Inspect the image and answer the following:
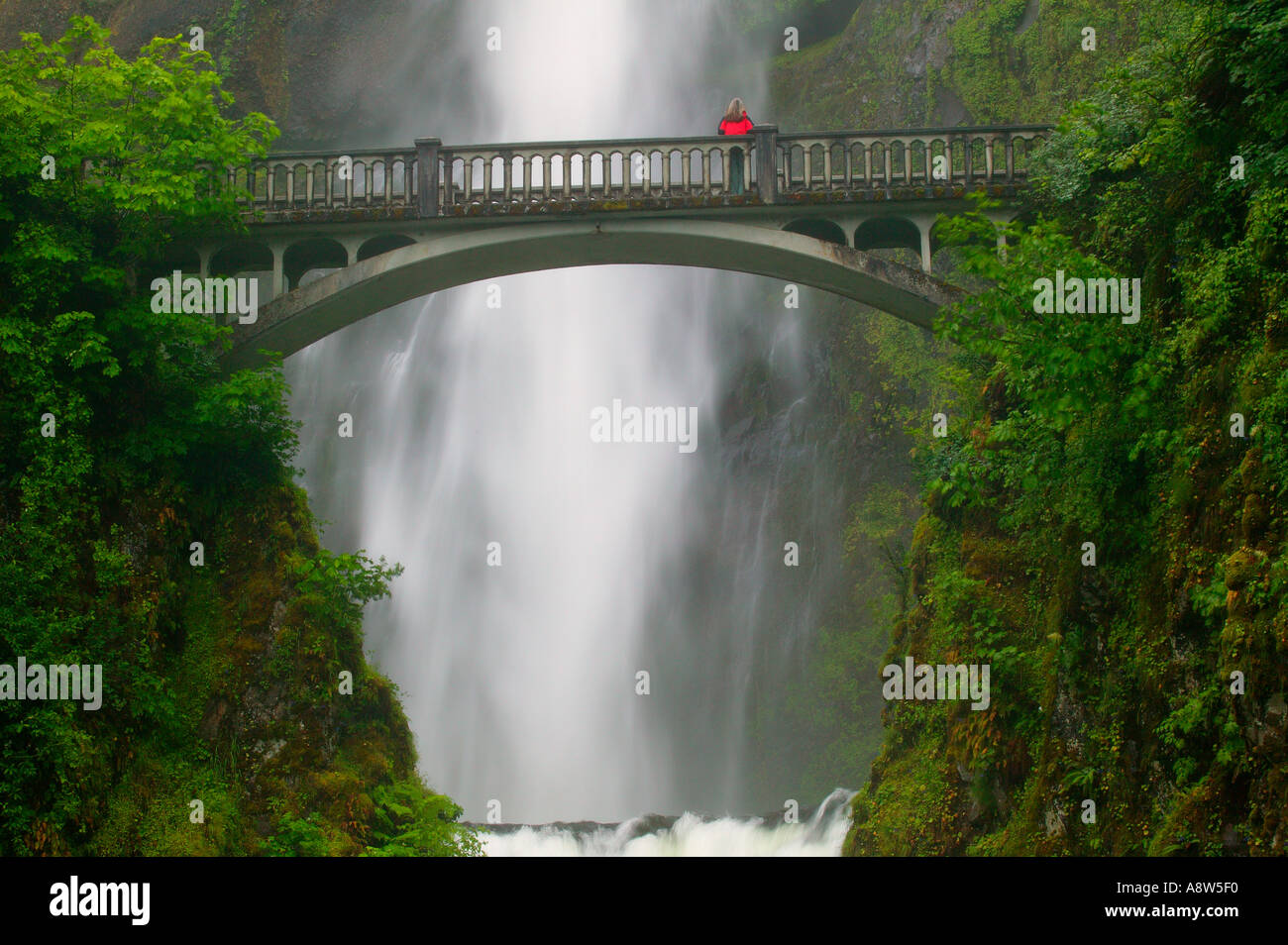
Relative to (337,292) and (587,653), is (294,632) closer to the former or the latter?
(337,292)

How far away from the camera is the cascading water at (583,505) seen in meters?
28.6

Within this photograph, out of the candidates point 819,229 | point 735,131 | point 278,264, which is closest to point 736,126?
point 735,131

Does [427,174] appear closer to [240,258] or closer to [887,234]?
[240,258]

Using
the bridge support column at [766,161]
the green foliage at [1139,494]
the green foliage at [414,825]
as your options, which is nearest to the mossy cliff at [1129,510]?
the green foliage at [1139,494]

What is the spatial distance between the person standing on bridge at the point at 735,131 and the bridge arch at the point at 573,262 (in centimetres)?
75

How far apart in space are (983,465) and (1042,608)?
5.67 feet

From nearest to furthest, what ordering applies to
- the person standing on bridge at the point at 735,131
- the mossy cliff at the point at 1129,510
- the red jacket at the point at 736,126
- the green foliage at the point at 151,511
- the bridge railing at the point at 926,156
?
the mossy cliff at the point at 1129,510 < the green foliage at the point at 151,511 < the bridge railing at the point at 926,156 < the person standing on bridge at the point at 735,131 < the red jacket at the point at 736,126

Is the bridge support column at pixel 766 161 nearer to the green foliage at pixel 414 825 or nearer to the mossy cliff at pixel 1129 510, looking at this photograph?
the mossy cliff at pixel 1129 510

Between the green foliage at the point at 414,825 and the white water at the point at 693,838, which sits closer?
the green foliage at the point at 414,825

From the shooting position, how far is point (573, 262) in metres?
18.6

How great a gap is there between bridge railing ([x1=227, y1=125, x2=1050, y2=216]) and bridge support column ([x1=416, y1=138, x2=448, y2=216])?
0.01 metres

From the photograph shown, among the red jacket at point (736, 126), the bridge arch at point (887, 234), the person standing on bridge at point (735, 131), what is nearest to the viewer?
the person standing on bridge at point (735, 131)

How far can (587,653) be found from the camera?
29.6 m
